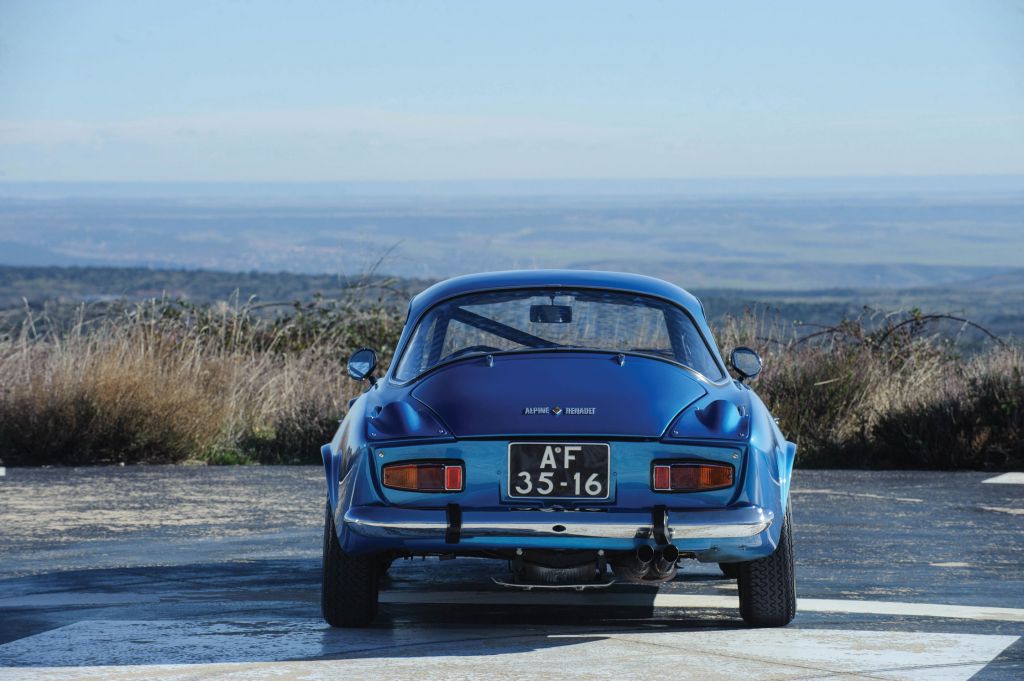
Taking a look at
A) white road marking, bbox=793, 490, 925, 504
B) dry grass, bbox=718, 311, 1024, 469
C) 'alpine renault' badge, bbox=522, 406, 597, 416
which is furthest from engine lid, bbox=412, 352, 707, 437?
dry grass, bbox=718, 311, 1024, 469

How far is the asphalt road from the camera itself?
600 centimetres

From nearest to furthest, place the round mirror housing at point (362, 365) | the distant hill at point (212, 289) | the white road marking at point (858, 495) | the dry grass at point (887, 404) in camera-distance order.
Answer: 1. the round mirror housing at point (362, 365)
2. the white road marking at point (858, 495)
3. the dry grass at point (887, 404)
4. the distant hill at point (212, 289)

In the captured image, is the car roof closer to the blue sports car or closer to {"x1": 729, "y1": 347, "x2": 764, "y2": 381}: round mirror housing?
{"x1": 729, "y1": 347, "x2": 764, "y2": 381}: round mirror housing

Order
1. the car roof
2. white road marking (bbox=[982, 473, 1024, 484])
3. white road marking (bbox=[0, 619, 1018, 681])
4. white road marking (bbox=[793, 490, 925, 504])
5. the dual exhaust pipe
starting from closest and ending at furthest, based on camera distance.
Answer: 1. white road marking (bbox=[0, 619, 1018, 681])
2. the dual exhaust pipe
3. the car roof
4. white road marking (bbox=[793, 490, 925, 504])
5. white road marking (bbox=[982, 473, 1024, 484])

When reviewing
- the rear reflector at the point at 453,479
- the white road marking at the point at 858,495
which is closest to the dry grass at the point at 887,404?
the white road marking at the point at 858,495

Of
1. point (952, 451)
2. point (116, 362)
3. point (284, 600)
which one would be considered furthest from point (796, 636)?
point (116, 362)

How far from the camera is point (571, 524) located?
20.2 ft

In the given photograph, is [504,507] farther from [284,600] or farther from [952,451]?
[952,451]

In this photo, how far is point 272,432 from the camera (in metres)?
15.9

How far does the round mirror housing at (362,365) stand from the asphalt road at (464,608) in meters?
1.04

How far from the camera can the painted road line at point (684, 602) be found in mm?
7211

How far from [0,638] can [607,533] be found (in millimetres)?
2486

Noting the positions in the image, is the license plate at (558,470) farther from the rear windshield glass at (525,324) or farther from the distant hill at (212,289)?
the distant hill at (212,289)

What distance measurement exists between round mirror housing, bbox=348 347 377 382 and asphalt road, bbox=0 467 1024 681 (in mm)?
1045
